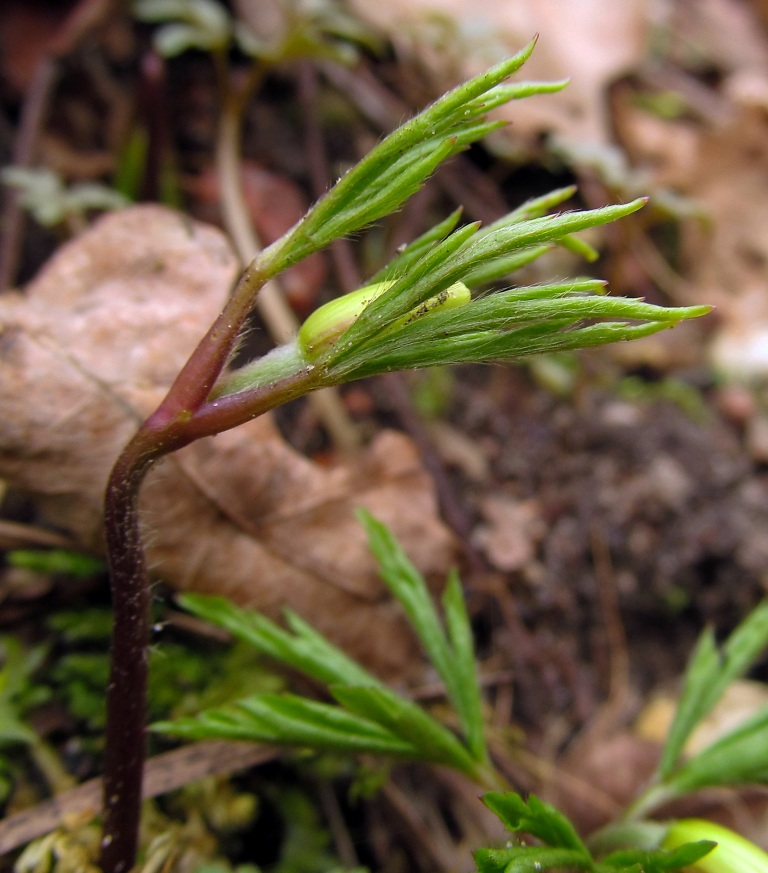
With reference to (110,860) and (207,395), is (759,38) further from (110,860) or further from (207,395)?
(110,860)

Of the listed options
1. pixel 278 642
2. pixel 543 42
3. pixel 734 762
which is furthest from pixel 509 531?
pixel 543 42

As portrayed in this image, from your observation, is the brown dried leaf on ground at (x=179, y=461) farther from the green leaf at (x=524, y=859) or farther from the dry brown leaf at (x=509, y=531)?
the green leaf at (x=524, y=859)

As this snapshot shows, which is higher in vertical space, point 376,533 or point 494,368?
point 376,533

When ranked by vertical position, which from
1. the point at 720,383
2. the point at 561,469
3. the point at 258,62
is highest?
the point at 258,62

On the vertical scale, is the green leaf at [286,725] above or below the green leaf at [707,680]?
above

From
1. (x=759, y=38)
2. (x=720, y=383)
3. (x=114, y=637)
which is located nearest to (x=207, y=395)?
(x=114, y=637)

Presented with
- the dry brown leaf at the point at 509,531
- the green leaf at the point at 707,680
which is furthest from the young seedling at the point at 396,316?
the dry brown leaf at the point at 509,531

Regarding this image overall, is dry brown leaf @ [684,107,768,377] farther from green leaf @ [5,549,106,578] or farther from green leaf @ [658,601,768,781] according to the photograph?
green leaf @ [5,549,106,578]
